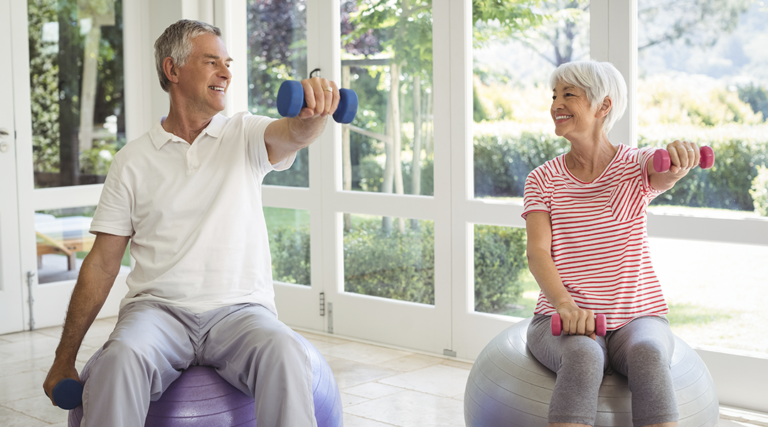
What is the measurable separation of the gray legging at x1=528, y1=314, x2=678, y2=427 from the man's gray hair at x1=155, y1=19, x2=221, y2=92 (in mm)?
1201

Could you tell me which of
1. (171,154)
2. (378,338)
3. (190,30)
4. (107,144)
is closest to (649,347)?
(171,154)

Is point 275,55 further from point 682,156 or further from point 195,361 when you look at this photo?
point 682,156

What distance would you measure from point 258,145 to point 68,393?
0.75m

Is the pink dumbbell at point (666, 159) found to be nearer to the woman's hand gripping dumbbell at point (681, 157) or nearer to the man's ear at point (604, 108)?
the woman's hand gripping dumbbell at point (681, 157)

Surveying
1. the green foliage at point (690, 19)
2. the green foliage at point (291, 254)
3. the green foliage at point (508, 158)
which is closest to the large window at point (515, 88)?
the green foliage at point (508, 158)

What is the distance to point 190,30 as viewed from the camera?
2008mm

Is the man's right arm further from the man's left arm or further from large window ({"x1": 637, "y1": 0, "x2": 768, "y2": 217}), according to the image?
large window ({"x1": 637, "y1": 0, "x2": 768, "y2": 217})

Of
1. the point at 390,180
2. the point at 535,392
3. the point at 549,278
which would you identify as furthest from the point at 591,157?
the point at 390,180

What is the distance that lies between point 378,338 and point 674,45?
5.88 ft

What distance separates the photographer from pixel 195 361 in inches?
70.6

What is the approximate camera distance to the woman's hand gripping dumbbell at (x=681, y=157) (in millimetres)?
1720

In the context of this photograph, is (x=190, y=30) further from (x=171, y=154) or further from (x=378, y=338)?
(x=378, y=338)

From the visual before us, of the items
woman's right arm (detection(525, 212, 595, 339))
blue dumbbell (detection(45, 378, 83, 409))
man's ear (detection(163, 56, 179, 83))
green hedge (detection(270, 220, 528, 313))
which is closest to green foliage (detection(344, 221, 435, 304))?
green hedge (detection(270, 220, 528, 313))

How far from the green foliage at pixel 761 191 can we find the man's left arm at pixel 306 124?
5.04ft
